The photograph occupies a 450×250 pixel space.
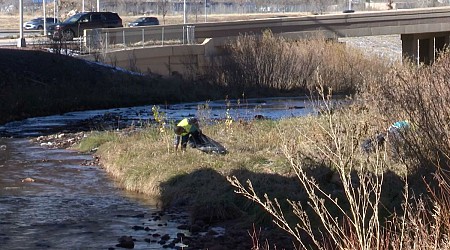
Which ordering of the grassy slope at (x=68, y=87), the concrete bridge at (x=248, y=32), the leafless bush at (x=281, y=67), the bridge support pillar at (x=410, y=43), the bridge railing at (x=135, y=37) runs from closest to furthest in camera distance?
the grassy slope at (x=68, y=87) < the leafless bush at (x=281, y=67) < the bridge railing at (x=135, y=37) < the concrete bridge at (x=248, y=32) < the bridge support pillar at (x=410, y=43)

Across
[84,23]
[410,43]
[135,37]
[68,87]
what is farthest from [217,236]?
[410,43]

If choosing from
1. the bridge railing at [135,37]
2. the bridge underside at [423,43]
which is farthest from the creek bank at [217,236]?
the bridge underside at [423,43]

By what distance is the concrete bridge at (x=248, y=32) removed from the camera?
4744 centimetres

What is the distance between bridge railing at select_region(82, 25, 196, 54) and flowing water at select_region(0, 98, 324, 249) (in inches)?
849

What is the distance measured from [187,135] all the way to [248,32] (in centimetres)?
3447

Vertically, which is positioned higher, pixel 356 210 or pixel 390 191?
pixel 356 210

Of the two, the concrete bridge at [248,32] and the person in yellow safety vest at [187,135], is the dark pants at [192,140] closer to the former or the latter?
the person in yellow safety vest at [187,135]

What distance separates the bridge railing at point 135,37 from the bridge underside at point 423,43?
1775 centimetres

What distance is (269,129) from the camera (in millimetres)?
22484

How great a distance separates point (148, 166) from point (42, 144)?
7835mm

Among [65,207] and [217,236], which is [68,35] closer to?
[65,207]

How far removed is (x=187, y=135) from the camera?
64.1 ft

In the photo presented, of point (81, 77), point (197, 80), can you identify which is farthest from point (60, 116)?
point (197, 80)

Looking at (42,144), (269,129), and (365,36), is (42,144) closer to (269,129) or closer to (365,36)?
(269,129)
